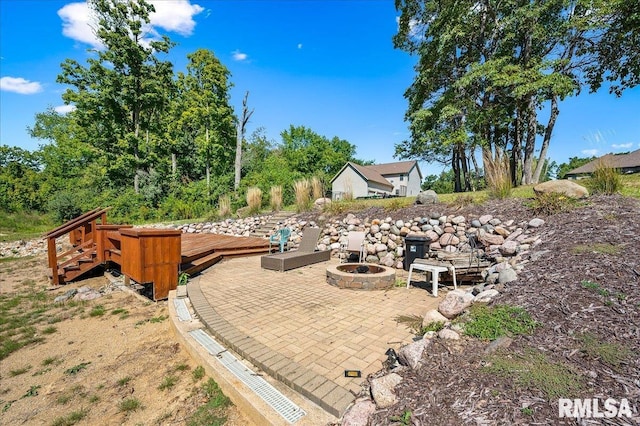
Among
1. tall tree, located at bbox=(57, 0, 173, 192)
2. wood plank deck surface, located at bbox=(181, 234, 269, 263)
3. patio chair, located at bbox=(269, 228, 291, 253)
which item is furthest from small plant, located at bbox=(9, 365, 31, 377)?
tall tree, located at bbox=(57, 0, 173, 192)

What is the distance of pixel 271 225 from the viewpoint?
993 centimetres

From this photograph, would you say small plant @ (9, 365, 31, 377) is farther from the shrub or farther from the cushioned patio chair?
the shrub

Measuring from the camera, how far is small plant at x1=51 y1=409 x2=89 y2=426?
2016 millimetres

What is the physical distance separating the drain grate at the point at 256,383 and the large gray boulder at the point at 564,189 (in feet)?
20.8

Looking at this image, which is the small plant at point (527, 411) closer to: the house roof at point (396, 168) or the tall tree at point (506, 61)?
the tall tree at point (506, 61)

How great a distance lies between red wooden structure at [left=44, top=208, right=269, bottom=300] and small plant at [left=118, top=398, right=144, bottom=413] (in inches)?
93.5

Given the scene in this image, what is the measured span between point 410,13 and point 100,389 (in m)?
17.5

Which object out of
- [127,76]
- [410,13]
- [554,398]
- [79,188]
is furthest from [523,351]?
[79,188]

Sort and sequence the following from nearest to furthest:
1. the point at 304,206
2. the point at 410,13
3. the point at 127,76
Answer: the point at 304,206
the point at 410,13
the point at 127,76

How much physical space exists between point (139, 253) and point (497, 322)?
4.76 meters

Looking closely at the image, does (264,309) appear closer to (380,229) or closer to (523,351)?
(523,351)

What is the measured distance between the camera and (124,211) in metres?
14.9

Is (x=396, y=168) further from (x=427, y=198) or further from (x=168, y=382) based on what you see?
(x=168, y=382)

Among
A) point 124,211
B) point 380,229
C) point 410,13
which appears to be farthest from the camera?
point 124,211
